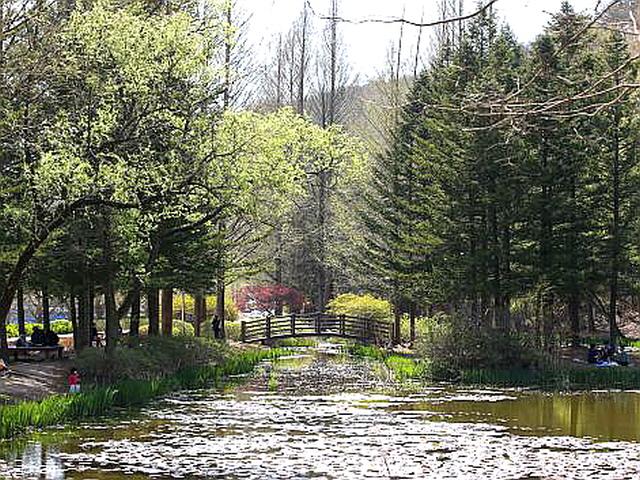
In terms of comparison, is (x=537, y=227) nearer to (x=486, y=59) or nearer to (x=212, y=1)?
(x=486, y=59)

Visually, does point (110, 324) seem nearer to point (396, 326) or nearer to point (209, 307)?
point (396, 326)

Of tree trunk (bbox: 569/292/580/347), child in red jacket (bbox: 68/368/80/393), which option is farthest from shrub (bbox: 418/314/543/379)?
child in red jacket (bbox: 68/368/80/393)

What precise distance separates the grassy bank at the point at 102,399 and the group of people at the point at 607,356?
976 cm

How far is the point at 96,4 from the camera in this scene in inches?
A: 816

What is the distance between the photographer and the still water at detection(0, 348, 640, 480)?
42.3 ft

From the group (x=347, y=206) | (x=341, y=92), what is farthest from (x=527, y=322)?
(x=341, y=92)

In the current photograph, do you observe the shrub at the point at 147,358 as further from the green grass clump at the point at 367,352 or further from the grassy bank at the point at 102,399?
the green grass clump at the point at 367,352

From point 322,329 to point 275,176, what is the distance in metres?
18.9

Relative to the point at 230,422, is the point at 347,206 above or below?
above

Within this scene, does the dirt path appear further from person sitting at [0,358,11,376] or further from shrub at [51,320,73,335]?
shrub at [51,320,73,335]

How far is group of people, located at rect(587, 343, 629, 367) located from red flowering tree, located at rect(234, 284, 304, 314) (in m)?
23.6

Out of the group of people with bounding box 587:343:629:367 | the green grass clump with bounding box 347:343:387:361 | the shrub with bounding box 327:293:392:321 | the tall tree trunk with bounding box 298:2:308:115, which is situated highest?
the tall tree trunk with bounding box 298:2:308:115

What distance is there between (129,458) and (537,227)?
67.2ft

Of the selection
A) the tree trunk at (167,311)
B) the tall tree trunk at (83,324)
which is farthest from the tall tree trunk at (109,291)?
the tree trunk at (167,311)
